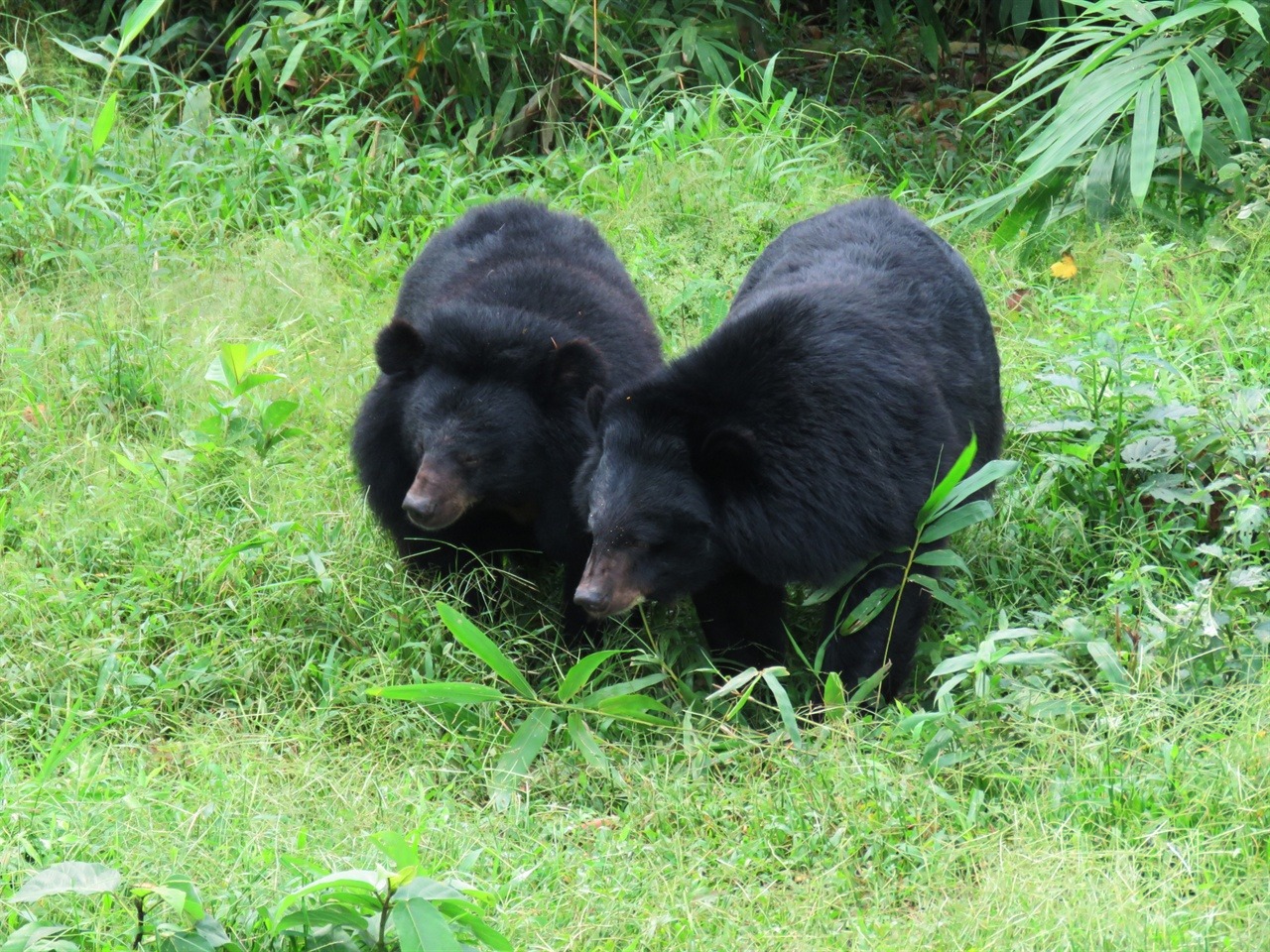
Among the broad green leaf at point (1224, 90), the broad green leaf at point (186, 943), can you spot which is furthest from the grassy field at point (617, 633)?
the broad green leaf at point (1224, 90)

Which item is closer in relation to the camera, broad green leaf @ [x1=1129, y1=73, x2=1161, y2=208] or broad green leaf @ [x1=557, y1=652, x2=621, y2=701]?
broad green leaf @ [x1=557, y1=652, x2=621, y2=701]

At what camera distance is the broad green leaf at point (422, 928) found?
8.16ft

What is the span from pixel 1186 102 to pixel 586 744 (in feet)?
11.0

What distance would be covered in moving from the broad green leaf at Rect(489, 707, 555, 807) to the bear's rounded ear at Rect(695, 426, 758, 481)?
0.76 m

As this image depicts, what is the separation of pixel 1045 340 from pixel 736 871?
278cm

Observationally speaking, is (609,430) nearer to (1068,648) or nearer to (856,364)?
(856,364)

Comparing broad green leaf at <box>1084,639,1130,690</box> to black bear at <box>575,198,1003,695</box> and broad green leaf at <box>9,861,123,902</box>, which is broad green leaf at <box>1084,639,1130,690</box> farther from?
broad green leaf at <box>9,861,123,902</box>

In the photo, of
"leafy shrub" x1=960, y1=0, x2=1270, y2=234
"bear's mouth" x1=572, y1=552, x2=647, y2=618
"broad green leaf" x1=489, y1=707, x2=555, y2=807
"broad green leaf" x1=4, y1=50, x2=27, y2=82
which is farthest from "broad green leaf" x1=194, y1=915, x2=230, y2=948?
"broad green leaf" x1=4, y1=50, x2=27, y2=82

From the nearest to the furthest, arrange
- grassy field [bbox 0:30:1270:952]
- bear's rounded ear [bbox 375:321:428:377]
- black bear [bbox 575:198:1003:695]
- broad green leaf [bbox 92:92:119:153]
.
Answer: grassy field [bbox 0:30:1270:952], black bear [bbox 575:198:1003:695], bear's rounded ear [bbox 375:321:428:377], broad green leaf [bbox 92:92:119:153]

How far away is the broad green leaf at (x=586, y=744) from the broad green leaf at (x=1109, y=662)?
47.5 inches

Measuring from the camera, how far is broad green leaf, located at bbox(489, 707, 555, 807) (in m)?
3.63

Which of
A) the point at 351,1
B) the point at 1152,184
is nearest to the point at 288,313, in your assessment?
the point at 351,1

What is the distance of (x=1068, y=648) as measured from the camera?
3.73 meters

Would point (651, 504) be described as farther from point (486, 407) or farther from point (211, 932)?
point (211, 932)
